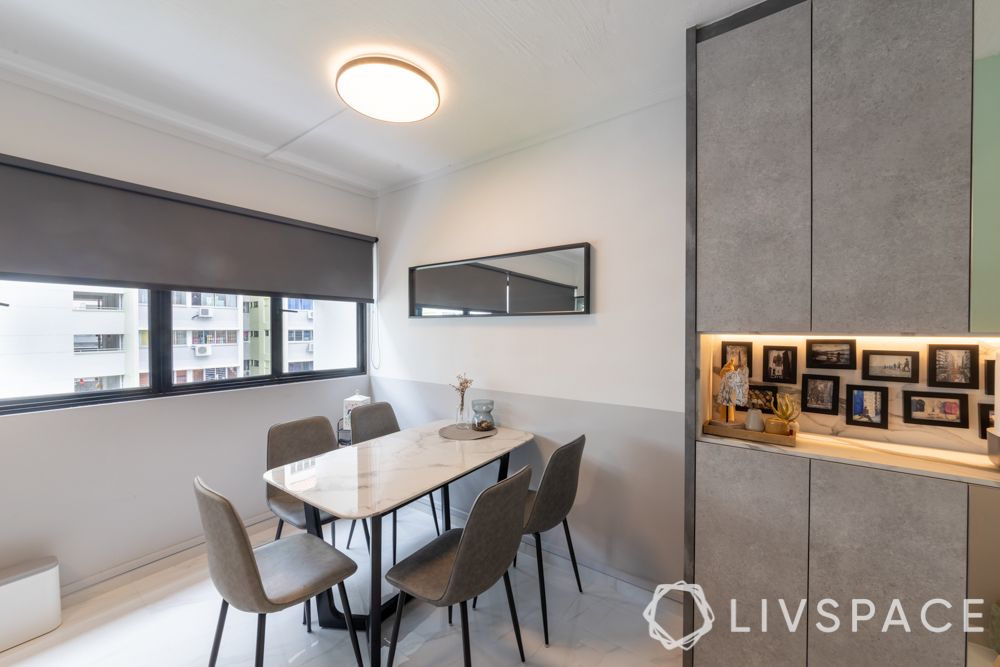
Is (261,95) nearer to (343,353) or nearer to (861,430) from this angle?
(343,353)

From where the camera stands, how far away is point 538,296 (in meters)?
2.44

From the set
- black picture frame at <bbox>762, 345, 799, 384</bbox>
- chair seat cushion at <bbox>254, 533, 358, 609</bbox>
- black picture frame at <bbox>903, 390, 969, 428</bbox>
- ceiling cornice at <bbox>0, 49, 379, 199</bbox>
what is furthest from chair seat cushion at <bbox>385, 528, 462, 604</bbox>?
ceiling cornice at <bbox>0, 49, 379, 199</bbox>

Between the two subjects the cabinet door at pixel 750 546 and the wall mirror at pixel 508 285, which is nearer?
the cabinet door at pixel 750 546

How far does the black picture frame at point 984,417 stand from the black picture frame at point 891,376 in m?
0.17

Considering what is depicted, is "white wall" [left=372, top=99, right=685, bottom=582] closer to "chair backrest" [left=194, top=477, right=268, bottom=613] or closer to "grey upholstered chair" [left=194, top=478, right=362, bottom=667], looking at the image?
"grey upholstered chair" [left=194, top=478, right=362, bottom=667]

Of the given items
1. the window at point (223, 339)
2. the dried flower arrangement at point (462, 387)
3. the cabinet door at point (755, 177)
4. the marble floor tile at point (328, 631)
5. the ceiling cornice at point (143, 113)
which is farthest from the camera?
the dried flower arrangement at point (462, 387)

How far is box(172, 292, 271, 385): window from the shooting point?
8.07 ft

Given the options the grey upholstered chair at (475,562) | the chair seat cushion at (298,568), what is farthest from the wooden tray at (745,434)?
the chair seat cushion at (298,568)

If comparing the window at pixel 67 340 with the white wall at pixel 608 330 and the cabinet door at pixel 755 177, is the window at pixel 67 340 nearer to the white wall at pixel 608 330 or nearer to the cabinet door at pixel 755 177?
the white wall at pixel 608 330

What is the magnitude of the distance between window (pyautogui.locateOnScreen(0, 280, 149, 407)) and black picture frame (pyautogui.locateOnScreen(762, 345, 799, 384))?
11.4ft

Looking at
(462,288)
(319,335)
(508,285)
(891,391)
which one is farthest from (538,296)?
(319,335)

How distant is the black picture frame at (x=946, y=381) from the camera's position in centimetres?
130

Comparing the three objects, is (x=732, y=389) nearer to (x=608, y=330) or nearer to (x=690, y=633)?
(x=608, y=330)

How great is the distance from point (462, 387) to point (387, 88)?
1.78 m
